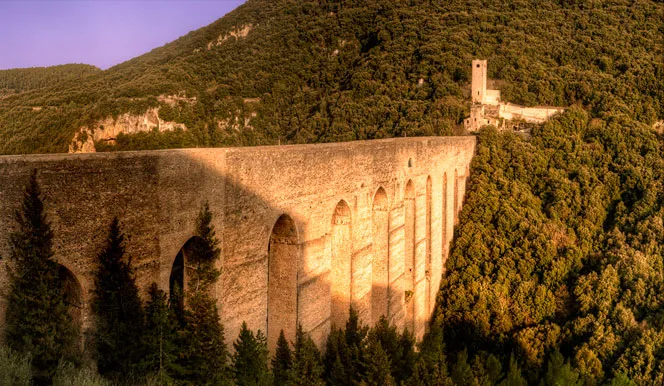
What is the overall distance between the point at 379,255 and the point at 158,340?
7.14 metres

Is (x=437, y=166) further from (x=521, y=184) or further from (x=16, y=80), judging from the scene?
(x=16, y=80)

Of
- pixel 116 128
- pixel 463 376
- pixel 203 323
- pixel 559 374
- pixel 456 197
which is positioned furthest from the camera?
pixel 116 128

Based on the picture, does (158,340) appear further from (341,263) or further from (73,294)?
(341,263)

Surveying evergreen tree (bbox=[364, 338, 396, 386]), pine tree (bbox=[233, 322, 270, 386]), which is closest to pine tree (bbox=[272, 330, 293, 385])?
pine tree (bbox=[233, 322, 270, 386])

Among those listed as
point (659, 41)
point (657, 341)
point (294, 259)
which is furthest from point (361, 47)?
point (294, 259)

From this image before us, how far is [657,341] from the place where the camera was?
14.0 m

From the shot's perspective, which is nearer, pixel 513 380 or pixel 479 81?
pixel 513 380

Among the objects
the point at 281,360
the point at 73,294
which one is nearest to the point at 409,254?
the point at 281,360

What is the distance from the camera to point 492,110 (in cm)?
2719

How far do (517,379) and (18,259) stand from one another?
446 inches

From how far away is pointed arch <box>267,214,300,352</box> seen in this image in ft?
30.9

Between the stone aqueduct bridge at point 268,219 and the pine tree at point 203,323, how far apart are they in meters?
0.19

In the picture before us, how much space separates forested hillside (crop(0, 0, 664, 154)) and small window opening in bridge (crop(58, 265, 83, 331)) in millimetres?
20685

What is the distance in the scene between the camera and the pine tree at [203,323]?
692 cm
